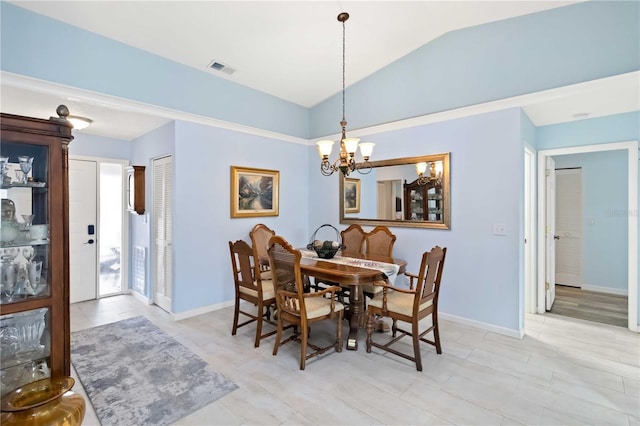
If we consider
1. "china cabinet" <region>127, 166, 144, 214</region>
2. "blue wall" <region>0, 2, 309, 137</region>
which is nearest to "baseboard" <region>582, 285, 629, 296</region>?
"blue wall" <region>0, 2, 309, 137</region>

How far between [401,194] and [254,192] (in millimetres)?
2128

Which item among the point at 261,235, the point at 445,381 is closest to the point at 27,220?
the point at 261,235

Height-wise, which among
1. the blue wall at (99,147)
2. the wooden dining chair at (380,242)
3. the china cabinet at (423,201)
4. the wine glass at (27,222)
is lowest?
the wooden dining chair at (380,242)

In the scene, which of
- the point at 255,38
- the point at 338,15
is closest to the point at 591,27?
the point at 338,15

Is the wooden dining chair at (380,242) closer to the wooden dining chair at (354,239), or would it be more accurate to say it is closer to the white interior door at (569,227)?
the wooden dining chair at (354,239)

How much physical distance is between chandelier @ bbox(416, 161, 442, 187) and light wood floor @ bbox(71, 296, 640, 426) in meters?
1.78

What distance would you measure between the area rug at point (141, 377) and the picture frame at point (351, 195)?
9.57 ft

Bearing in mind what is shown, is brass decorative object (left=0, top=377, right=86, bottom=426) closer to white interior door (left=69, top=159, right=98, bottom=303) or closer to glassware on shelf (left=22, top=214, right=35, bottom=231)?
glassware on shelf (left=22, top=214, right=35, bottom=231)

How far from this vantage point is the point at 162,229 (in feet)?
13.6

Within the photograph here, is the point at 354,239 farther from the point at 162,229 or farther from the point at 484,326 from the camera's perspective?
the point at 162,229

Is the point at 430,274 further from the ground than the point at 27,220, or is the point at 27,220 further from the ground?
the point at 27,220

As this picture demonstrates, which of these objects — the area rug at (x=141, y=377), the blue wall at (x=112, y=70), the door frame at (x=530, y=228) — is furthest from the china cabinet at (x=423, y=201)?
the area rug at (x=141, y=377)

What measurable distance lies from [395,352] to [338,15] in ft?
10.9

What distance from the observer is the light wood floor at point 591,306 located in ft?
12.6
